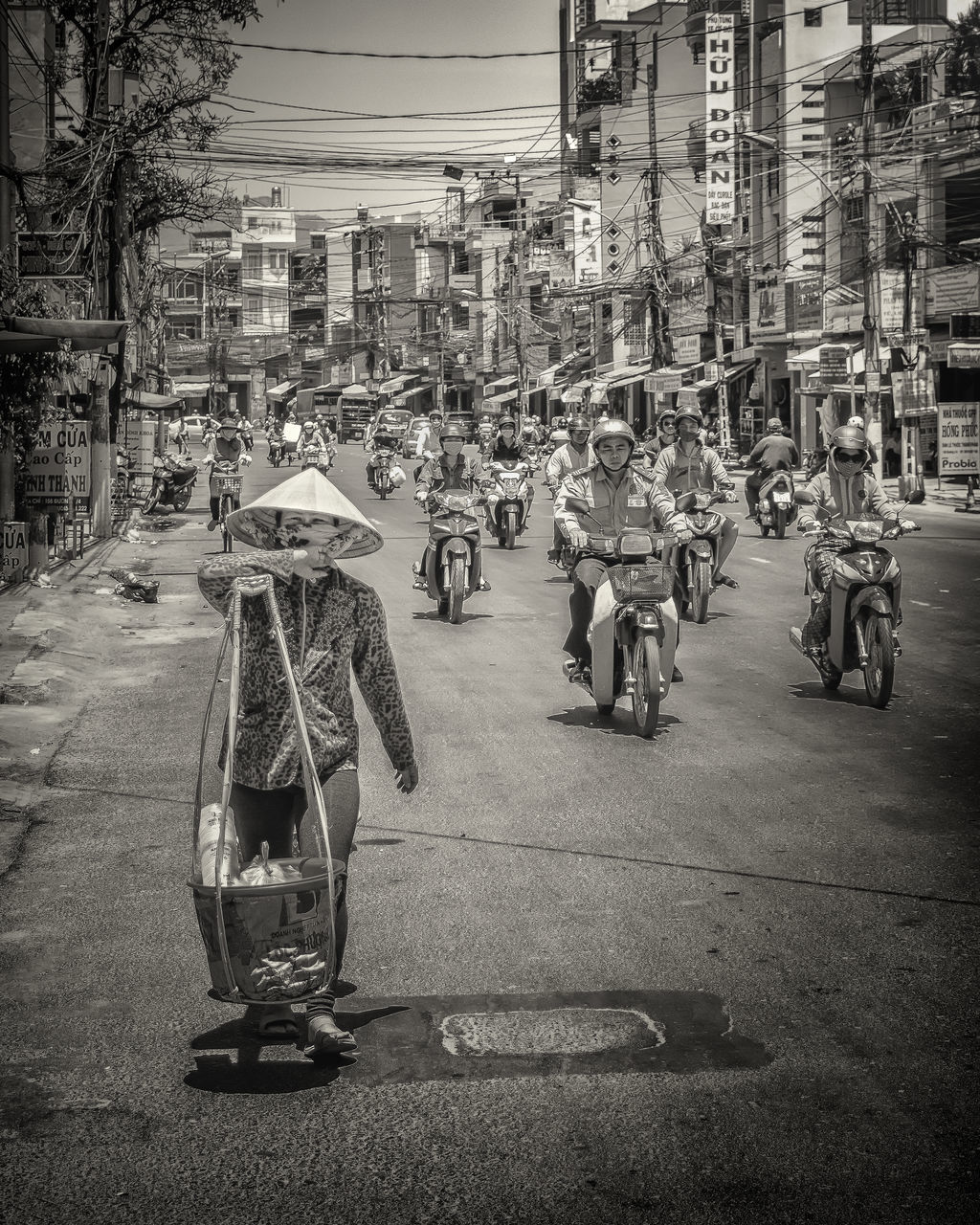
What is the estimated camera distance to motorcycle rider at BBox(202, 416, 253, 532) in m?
23.5

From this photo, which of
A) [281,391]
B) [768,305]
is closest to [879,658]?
[768,305]

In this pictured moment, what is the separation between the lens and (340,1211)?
3.41 meters

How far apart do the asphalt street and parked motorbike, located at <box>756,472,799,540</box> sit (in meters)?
13.1

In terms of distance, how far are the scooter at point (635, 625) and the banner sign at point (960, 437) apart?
19415 mm

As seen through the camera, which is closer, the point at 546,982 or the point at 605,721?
the point at 546,982

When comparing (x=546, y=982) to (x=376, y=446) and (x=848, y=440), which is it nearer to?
(x=848, y=440)

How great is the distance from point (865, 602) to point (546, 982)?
5.79 m

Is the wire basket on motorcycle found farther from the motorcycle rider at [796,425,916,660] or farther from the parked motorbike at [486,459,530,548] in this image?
the parked motorbike at [486,459,530,548]

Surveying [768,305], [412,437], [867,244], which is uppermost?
[768,305]

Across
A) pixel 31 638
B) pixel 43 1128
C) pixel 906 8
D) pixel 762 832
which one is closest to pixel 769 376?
pixel 906 8

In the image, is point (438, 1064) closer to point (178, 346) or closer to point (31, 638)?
point (31, 638)

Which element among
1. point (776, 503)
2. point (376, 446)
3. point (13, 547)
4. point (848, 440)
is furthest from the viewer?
point (376, 446)

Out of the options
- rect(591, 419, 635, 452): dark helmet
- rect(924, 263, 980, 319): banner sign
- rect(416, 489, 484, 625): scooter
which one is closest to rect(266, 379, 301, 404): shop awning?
rect(924, 263, 980, 319): banner sign

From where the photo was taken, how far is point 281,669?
4590 millimetres
